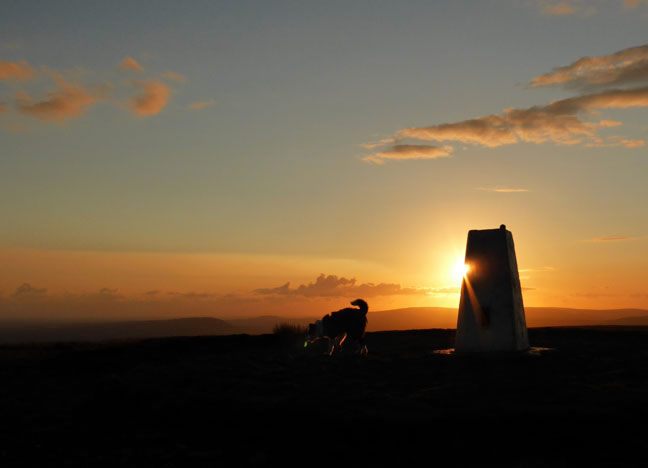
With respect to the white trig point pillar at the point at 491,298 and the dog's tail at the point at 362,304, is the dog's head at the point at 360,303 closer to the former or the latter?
the dog's tail at the point at 362,304

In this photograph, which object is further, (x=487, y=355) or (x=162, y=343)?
(x=162, y=343)

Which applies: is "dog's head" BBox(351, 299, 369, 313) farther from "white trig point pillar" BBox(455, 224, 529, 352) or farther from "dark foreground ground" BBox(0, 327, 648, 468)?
"white trig point pillar" BBox(455, 224, 529, 352)

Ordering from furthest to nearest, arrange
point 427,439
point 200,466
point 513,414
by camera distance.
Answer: point 513,414, point 427,439, point 200,466

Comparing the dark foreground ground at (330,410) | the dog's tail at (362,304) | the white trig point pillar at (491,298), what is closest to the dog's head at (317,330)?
the dark foreground ground at (330,410)

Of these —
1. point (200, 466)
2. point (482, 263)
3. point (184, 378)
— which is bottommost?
point (200, 466)

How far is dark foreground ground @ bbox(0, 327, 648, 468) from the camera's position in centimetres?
880

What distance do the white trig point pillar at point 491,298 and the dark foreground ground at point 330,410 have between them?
1.01m

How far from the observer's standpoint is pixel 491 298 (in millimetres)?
17812

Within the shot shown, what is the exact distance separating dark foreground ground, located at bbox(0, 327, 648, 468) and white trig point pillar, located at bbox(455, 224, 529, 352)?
101cm

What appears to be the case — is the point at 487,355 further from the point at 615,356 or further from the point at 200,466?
the point at 200,466

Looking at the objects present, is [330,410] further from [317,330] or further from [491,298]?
[491,298]

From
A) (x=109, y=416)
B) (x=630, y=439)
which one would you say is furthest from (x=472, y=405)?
(x=109, y=416)

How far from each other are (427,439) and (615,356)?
931 centimetres

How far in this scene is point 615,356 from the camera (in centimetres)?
1648
